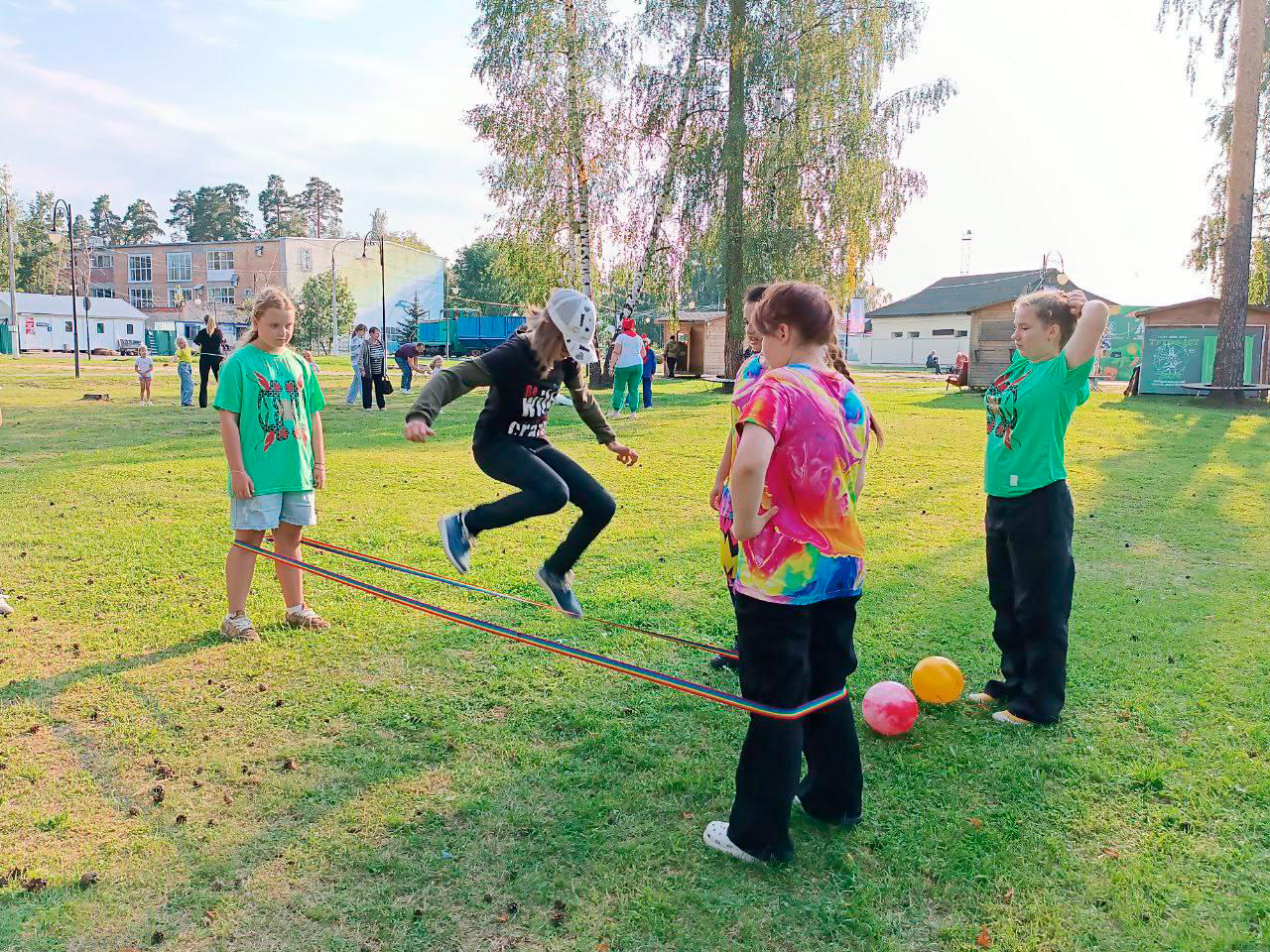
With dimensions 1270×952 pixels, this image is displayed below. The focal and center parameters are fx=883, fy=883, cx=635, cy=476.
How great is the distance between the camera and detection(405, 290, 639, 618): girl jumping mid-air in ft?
16.4

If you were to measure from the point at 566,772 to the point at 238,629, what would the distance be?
9.61 ft

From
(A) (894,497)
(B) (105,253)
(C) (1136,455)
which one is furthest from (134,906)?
(B) (105,253)

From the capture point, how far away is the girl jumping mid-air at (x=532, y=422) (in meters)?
5.01

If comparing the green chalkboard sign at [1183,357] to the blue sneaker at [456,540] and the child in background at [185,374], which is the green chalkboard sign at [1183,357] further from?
the child in background at [185,374]

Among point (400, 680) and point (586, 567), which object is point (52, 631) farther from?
point (586, 567)

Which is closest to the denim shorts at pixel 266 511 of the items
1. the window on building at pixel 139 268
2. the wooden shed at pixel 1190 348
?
the wooden shed at pixel 1190 348

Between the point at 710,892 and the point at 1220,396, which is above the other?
the point at 1220,396

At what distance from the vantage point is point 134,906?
3223 mm

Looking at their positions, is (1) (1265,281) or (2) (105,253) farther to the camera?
(2) (105,253)

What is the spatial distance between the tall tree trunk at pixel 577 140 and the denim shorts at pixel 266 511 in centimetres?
2293

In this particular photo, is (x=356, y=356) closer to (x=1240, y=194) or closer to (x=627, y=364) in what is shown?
(x=627, y=364)

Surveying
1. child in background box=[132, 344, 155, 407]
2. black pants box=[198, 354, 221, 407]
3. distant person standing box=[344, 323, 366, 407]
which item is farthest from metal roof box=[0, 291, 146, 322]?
distant person standing box=[344, 323, 366, 407]

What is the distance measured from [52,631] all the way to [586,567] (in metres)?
3.96

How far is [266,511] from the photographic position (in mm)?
5844
